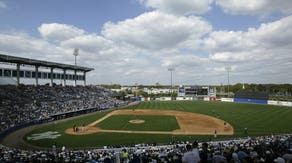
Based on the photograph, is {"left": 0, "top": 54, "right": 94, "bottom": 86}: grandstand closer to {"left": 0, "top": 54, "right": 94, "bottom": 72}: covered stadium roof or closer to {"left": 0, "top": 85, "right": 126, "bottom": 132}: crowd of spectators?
{"left": 0, "top": 54, "right": 94, "bottom": 72}: covered stadium roof

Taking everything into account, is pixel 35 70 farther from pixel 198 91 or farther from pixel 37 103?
pixel 198 91

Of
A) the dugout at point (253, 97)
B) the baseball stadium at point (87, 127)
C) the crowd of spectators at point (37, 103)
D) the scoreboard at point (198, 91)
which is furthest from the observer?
the scoreboard at point (198, 91)

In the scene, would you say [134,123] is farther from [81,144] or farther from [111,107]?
[111,107]

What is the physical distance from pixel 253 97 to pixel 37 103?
2522 inches

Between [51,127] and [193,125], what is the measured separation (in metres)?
23.1

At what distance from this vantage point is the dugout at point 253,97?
71312mm

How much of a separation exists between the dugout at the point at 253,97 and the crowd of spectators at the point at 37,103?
43165mm

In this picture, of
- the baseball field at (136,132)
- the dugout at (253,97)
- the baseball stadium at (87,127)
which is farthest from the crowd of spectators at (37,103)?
the dugout at (253,97)

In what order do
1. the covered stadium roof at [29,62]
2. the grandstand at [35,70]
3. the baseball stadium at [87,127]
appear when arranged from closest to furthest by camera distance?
the baseball stadium at [87,127], the covered stadium roof at [29,62], the grandstand at [35,70]

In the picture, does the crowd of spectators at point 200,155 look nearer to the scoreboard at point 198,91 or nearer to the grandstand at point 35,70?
the grandstand at point 35,70

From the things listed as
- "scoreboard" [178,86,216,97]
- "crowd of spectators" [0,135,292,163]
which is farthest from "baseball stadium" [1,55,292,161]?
"scoreboard" [178,86,216,97]

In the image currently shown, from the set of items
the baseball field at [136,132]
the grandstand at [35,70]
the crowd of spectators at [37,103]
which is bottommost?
the baseball field at [136,132]

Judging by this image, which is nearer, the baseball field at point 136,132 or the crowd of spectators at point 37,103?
the baseball field at point 136,132

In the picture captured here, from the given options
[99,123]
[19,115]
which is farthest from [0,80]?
[99,123]
